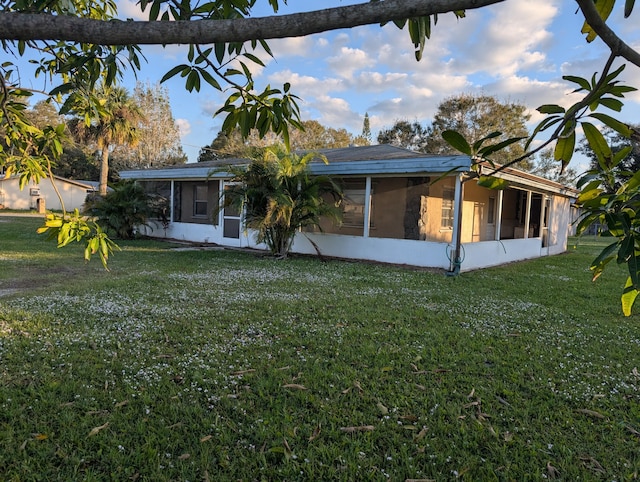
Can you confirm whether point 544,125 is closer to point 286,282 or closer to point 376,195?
point 286,282

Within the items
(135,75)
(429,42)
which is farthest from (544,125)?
(135,75)

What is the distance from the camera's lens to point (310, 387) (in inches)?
124

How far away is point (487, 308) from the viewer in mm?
5953

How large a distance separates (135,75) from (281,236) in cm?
883

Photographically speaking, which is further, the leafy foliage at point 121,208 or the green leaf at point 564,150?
the leafy foliage at point 121,208

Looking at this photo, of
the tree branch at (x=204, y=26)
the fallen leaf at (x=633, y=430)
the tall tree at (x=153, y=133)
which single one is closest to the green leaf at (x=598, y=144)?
the tree branch at (x=204, y=26)

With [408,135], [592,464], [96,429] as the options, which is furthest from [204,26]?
[408,135]

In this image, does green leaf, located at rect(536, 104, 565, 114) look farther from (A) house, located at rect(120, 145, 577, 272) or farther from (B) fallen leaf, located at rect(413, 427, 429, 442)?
(A) house, located at rect(120, 145, 577, 272)

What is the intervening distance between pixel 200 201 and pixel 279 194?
5.94 meters

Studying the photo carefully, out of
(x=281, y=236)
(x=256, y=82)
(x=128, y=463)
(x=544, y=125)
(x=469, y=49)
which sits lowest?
(x=128, y=463)

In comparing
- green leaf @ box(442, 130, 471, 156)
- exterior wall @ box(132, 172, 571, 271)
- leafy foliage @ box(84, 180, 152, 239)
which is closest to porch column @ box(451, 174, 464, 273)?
exterior wall @ box(132, 172, 571, 271)

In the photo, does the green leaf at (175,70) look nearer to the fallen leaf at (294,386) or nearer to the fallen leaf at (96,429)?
the fallen leaf at (96,429)

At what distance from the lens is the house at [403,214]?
9.67 meters

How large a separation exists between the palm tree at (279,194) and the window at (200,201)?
431 cm
